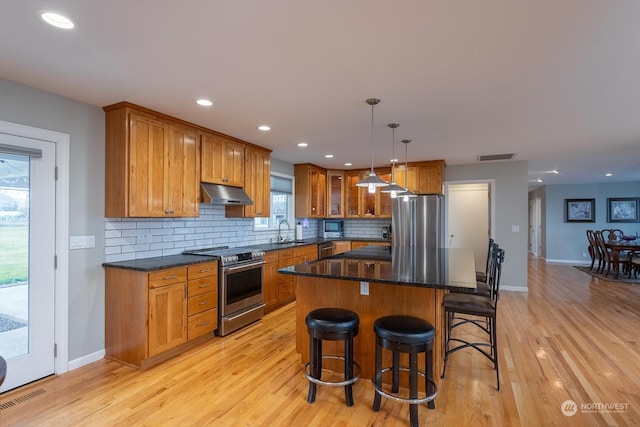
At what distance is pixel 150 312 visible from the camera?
113 inches

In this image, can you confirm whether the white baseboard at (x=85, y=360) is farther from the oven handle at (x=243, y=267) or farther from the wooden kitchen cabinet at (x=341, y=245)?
the wooden kitchen cabinet at (x=341, y=245)

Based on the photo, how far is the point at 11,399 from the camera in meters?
2.40

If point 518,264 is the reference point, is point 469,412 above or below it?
below

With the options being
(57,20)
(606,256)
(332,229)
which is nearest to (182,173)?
(57,20)

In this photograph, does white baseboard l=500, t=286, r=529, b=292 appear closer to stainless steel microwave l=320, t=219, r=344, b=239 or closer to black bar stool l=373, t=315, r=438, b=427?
stainless steel microwave l=320, t=219, r=344, b=239

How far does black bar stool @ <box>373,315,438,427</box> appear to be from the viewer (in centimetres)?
205

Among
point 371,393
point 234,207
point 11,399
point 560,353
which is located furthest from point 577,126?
point 11,399

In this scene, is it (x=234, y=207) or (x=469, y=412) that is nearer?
(x=469, y=412)

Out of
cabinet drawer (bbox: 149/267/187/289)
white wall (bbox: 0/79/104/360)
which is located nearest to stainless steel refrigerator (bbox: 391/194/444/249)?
cabinet drawer (bbox: 149/267/187/289)

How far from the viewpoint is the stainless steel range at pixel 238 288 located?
3.62 m

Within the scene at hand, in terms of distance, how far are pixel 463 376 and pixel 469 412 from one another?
55cm

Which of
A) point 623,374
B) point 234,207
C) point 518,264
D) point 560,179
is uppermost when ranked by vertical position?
point 560,179

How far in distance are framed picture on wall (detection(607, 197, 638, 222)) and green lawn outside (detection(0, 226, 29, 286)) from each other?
40.5ft

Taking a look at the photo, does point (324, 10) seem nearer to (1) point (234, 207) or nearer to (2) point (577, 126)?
(1) point (234, 207)
